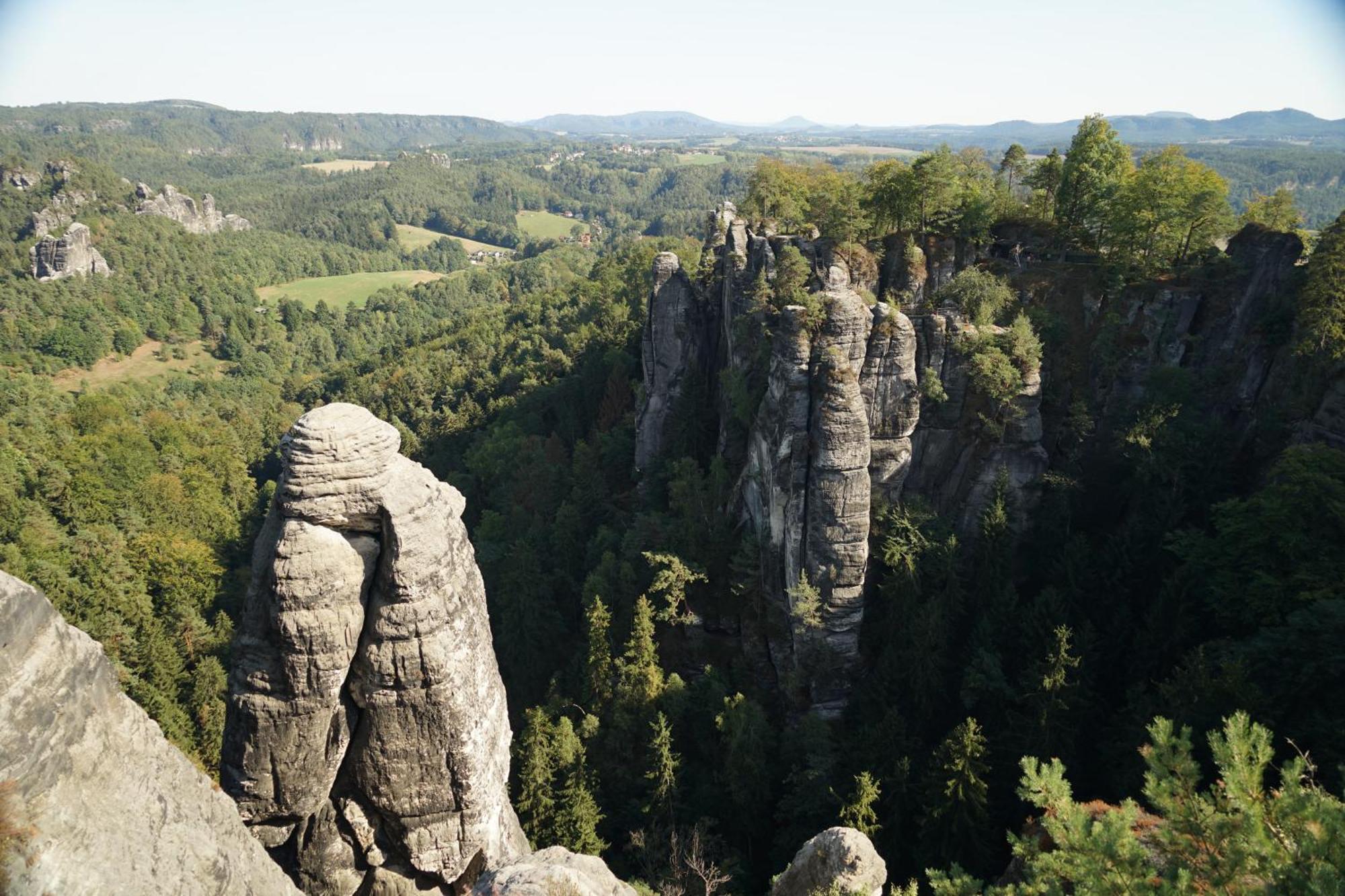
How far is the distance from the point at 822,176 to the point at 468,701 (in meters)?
49.3

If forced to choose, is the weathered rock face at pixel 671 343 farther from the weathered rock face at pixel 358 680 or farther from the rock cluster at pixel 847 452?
the weathered rock face at pixel 358 680

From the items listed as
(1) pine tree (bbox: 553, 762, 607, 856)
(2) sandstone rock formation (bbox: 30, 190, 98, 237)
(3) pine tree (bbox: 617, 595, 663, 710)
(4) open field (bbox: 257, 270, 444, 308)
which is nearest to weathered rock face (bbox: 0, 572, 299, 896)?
(1) pine tree (bbox: 553, 762, 607, 856)

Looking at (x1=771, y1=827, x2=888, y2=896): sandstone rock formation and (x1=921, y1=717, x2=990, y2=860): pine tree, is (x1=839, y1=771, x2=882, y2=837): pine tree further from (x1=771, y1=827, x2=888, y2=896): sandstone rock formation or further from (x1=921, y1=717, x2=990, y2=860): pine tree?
(x1=771, y1=827, x2=888, y2=896): sandstone rock formation

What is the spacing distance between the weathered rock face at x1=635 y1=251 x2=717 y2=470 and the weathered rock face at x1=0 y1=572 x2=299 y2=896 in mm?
37331

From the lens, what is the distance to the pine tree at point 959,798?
22.6 m

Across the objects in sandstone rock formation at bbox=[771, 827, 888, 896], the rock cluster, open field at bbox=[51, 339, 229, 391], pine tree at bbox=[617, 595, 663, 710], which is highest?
the rock cluster

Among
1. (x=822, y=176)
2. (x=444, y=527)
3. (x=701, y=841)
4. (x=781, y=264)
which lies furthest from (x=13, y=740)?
(x=822, y=176)

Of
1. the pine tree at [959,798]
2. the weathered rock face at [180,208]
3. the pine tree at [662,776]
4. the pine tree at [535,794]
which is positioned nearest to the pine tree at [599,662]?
the pine tree at [662,776]

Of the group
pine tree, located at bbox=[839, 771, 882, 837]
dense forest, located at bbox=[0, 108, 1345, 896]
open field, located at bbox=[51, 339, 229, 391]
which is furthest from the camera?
open field, located at bbox=[51, 339, 229, 391]

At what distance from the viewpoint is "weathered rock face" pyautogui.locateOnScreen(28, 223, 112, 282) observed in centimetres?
13112

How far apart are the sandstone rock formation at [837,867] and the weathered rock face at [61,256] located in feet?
541

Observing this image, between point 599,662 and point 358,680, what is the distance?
61.5ft

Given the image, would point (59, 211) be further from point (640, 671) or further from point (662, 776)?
point (662, 776)

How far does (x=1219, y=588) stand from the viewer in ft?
78.2
